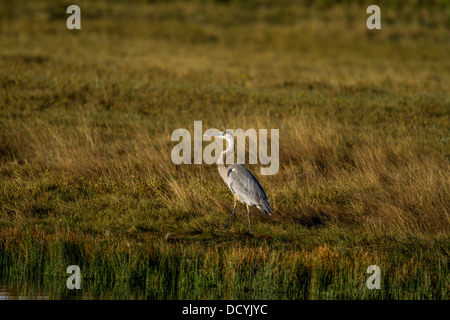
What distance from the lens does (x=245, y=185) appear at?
9.21 m

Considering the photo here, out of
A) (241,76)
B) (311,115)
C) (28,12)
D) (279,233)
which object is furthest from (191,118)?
(28,12)

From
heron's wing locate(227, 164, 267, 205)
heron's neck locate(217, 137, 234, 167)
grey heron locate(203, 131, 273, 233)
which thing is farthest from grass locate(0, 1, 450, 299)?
heron's neck locate(217, 137, 234, 167)

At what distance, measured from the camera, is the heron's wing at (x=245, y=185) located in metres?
9.09

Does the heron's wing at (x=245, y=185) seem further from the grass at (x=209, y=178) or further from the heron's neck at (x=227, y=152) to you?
the grass at (x=209, y=178)

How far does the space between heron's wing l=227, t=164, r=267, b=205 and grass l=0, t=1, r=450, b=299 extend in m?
0.58

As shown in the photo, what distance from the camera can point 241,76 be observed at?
19.8 m

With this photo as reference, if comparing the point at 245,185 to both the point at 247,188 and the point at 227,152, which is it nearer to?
the point at 247,188

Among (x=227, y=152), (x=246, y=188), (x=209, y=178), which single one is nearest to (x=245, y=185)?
(x=246, y=188)

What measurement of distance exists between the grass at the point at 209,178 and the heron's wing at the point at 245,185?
579 mm

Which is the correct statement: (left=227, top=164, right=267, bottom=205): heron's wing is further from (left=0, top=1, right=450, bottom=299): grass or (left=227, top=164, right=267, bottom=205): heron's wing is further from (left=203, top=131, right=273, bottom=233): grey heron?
(left=0, top=1, right=450, bottom=299): grass

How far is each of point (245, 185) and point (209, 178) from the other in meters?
2.42

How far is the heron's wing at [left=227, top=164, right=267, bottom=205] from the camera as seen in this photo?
9.09 metres

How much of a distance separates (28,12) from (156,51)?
30.4 feet
